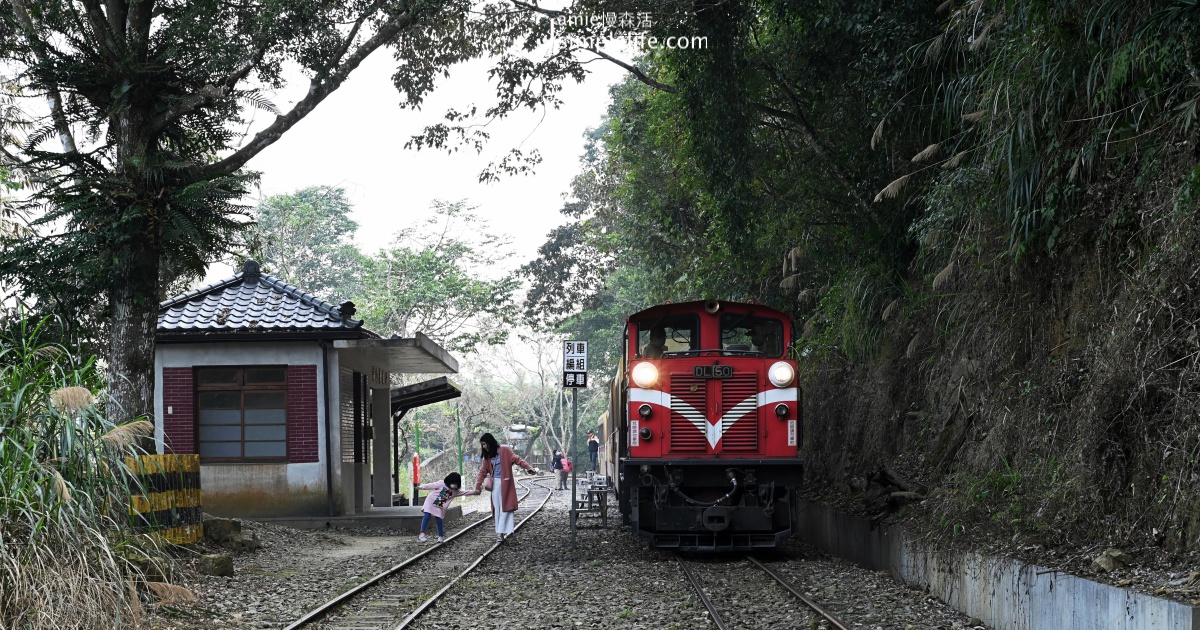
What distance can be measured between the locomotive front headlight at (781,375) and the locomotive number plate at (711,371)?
0.49 metres

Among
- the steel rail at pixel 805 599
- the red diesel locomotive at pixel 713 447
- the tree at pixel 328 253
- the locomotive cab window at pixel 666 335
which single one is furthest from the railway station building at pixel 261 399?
the tree at pixel 328 253

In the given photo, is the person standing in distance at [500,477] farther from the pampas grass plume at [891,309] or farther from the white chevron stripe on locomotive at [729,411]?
the pampas grass plume at [891,309]

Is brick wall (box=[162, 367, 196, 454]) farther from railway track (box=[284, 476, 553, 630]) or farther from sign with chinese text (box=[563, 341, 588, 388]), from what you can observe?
sign with chinese text (box=[563, 341, 588, 388])

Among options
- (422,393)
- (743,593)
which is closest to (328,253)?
(422,393)

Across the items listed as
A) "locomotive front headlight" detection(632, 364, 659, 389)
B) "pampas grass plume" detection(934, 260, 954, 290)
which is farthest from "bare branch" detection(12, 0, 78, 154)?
"pampas grass plume" detection(934, 260, 954, 290)

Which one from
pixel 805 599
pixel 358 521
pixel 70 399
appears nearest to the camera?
pixel 70 399

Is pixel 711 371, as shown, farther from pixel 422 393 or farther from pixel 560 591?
pixel 422 393

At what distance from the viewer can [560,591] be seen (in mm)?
10523

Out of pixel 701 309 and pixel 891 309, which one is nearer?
pixel 701 309

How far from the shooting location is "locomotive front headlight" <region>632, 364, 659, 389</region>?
41.9 ft

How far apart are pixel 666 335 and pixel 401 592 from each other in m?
4.66

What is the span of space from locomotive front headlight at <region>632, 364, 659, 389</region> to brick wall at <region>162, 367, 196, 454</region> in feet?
27.9

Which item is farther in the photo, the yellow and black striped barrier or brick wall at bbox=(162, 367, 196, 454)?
brick wall at bbox=(162, 367, 196, 454)

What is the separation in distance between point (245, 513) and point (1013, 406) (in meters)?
12.5
